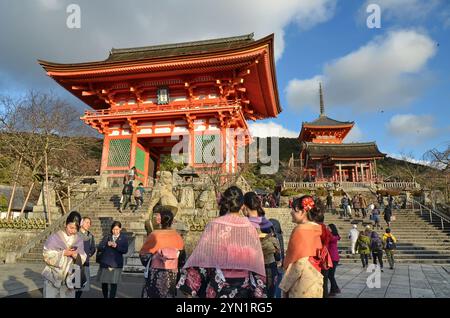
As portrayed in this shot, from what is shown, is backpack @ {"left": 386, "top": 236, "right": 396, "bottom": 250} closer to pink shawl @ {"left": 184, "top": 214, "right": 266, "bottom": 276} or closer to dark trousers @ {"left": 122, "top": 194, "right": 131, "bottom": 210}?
pink shawl @ {"left": 184, "top": 214, "right": 266, "bottom": 276}

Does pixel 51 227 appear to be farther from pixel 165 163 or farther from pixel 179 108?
pixel 165 163

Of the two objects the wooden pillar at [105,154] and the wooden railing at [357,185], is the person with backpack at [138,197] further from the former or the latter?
the wooden railing at [357,185]

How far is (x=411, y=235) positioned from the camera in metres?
14.8

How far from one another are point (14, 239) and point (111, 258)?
967 cm

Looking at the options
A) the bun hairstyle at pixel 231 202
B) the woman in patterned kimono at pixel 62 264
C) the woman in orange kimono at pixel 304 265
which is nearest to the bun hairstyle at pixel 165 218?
the bun hairstyle at pixel 231 202

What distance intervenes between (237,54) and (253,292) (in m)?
17.7

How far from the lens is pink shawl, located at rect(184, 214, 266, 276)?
2.68 meters

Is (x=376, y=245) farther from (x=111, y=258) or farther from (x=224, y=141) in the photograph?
(x=224, y=141)

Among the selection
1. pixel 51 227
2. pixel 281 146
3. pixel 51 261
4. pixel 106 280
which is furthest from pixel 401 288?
pixel 281 146

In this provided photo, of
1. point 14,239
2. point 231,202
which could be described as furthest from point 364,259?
point 14,239

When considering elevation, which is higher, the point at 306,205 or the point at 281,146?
the point at 281,146

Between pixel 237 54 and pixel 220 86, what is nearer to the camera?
pixel 237 54

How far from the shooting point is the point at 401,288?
6.83m

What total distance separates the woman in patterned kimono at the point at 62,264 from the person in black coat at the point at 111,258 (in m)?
0.76
